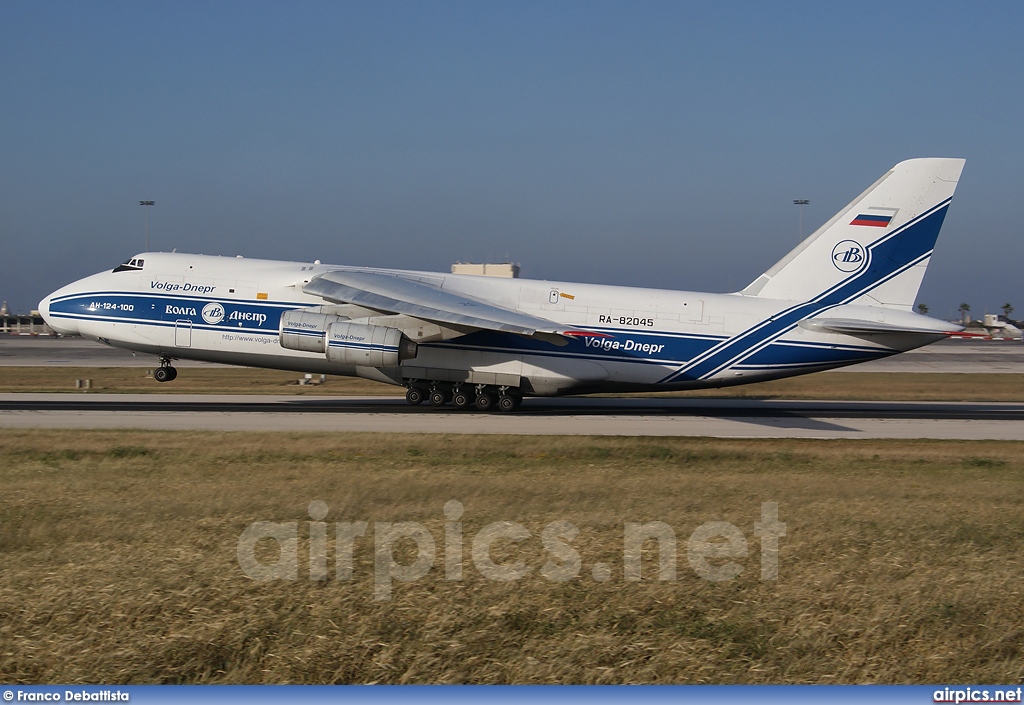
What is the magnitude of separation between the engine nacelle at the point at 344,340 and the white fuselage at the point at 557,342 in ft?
2.22

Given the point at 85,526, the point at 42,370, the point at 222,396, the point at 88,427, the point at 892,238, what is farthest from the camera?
the point at 42,370

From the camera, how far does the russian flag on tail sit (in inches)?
976

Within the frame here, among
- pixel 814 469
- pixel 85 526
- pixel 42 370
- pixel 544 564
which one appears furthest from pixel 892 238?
pixel 42 370

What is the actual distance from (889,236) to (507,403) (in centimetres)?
1124

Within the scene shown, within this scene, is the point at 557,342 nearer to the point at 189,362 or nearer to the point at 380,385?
the point at 380,385

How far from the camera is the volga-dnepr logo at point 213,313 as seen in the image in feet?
83.4

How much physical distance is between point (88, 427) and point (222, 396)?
927 cm

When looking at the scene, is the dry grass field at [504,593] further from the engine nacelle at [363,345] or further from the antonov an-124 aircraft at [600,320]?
the antonov an-124 aircraft at [600,320]

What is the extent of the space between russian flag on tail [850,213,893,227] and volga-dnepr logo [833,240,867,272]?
1.88ft

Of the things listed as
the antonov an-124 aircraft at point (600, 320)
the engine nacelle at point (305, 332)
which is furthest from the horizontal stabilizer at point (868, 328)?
the engine nacelle at point (305, 332)

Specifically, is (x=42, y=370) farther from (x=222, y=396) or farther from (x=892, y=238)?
(x=892, y=238)

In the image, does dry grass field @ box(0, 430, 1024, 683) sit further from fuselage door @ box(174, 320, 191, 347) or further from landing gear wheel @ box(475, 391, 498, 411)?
landing gear wheel @ box(475, 391, 498, 411)

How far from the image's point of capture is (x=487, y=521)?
33.0 ft

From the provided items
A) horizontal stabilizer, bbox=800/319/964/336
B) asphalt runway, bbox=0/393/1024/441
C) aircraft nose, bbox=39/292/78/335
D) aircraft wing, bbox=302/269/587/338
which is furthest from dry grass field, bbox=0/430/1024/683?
aircraft nose, bbox=39/292/78/335
